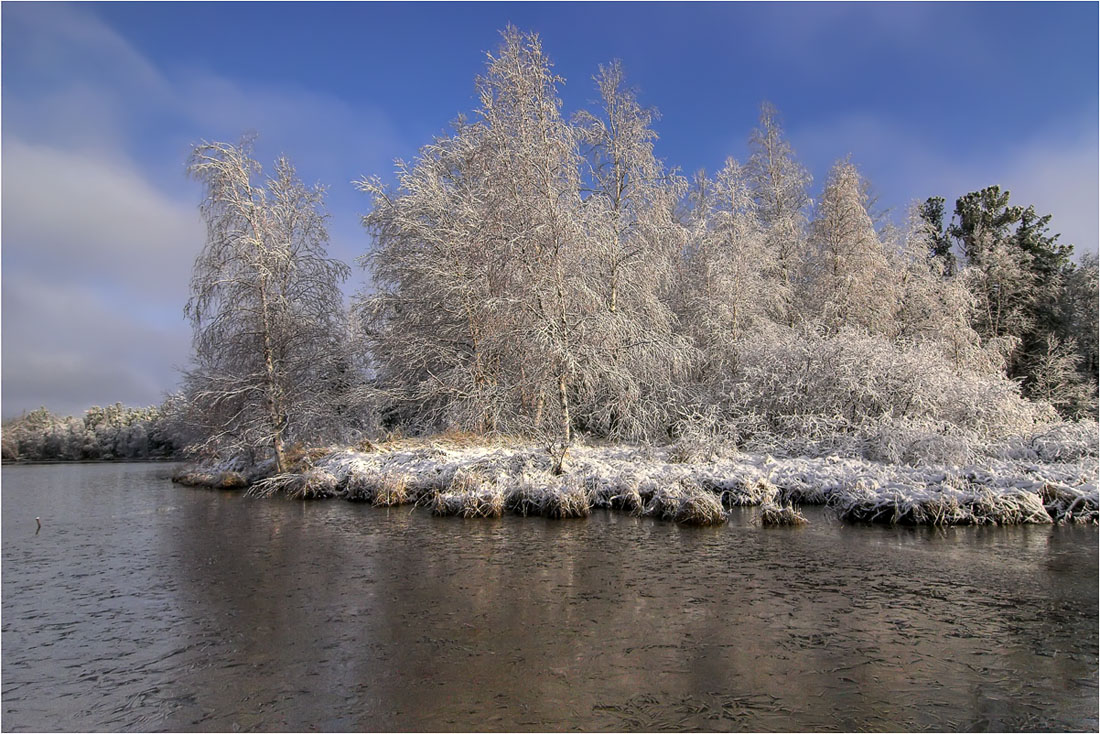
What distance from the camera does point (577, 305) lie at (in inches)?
634

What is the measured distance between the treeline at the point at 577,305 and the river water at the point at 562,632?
6.29 meters

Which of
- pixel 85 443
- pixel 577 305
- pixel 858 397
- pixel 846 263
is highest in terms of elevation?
pixel 846 263

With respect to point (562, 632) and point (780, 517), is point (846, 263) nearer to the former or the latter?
point (780, 517)

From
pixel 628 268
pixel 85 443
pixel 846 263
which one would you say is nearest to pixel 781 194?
pixel 846 263

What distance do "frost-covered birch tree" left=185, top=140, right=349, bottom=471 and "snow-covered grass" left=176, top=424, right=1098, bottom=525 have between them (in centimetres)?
337

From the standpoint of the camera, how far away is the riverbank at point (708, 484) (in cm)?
1139

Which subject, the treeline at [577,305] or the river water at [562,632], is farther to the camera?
the treeline at [577,305]

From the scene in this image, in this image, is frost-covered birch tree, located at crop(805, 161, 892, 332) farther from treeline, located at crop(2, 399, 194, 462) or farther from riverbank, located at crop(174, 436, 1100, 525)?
treeline, located at crop(2, 399, 194, 462)

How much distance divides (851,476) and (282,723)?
1204cm

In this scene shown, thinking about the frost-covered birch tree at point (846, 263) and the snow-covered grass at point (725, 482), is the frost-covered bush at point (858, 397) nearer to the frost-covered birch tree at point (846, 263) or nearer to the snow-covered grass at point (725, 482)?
the snow-covered grass at point (725, 482)

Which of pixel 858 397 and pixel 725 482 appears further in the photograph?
pixel 858 397

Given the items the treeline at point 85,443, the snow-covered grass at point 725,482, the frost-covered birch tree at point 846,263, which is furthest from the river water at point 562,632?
the treeline at point 85,443

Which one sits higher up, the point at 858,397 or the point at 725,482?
the point at 858,397

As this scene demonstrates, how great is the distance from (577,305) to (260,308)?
34.1 ft
